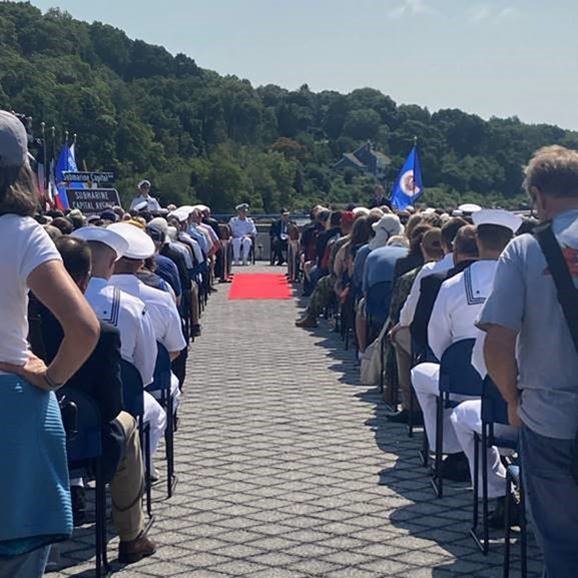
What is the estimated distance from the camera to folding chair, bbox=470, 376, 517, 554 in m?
5.18

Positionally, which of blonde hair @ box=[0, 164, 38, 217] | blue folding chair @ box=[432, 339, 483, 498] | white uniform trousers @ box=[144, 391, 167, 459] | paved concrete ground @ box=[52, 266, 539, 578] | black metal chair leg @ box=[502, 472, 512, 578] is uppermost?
blonde hair @ box=[0, 164, 38, 217]

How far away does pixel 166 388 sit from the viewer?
654cm

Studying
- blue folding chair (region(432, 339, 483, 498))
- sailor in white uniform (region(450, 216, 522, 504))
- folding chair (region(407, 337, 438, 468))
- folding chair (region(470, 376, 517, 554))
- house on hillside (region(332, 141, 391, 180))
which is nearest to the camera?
folding chair (region(470, 376, 517, 554))

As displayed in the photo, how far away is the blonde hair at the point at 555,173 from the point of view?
11.9 feet

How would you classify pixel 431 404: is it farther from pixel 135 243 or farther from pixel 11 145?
pixel 11 145

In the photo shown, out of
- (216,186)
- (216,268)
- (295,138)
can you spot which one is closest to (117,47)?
(295,138)

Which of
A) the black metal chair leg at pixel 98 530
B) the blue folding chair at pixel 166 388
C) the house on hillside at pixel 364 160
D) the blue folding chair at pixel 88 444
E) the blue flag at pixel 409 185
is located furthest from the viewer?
the house on hillside at pixel 364 160

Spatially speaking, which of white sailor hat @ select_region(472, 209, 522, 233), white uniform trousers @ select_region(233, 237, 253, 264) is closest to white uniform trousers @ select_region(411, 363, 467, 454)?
white sailor hat @ select_region(472, 209, 522, 233)

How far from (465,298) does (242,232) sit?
69.7 ft

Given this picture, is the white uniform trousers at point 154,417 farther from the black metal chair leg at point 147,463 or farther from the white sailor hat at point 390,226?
the white sailor hat at point 390,226

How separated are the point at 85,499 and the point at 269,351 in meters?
7.13

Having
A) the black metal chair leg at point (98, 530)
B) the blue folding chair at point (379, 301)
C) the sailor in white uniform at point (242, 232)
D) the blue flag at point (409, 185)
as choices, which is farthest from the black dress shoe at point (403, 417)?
the sailor in white uniform at point (242, 232)

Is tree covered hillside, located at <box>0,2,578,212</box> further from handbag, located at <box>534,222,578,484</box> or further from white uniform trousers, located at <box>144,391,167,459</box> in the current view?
handbag, located at <box>534,222,578,484</box>

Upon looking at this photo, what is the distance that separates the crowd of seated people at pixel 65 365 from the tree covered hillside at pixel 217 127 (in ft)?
217
